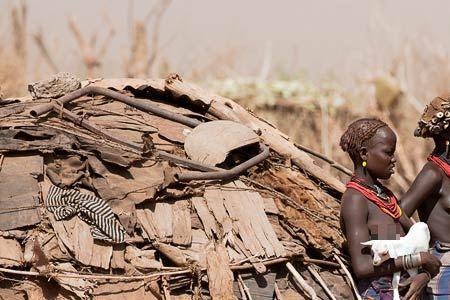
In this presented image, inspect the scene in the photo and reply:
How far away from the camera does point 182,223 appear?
156 inches

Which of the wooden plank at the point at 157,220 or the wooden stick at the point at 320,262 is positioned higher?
the wooden plank at the point at 157,220

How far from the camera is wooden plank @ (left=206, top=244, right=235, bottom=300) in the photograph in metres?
3.74

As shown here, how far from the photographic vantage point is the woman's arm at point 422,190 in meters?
4.09

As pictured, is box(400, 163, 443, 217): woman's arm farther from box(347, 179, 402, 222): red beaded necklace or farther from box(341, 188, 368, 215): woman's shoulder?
box(341, 188, 368, 215): woman's shoulder

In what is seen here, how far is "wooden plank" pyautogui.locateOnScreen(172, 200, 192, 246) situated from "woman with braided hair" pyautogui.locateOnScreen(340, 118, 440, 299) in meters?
0.73

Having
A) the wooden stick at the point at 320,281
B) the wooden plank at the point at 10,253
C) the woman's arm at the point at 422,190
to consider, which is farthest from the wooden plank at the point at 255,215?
the wooden plank at the point at 10,253

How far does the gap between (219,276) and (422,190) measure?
3.67ft

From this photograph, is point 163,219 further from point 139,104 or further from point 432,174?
point 432,174

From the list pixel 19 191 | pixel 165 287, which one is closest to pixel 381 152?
pixel 165 287

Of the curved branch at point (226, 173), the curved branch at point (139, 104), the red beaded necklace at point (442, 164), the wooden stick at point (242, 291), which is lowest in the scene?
the wooden stick at point (242, 291)

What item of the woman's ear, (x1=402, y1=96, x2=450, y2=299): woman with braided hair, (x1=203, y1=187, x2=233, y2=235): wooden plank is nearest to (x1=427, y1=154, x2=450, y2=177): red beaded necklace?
(x1=402, y1=96, x2=450, y2=299): woman with braided hair

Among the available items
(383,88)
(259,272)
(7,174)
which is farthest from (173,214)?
(383,88)

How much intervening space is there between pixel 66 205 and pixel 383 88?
9.53m

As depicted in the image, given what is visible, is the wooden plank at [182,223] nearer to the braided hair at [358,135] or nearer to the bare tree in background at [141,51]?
the braided hair at [358,135]
